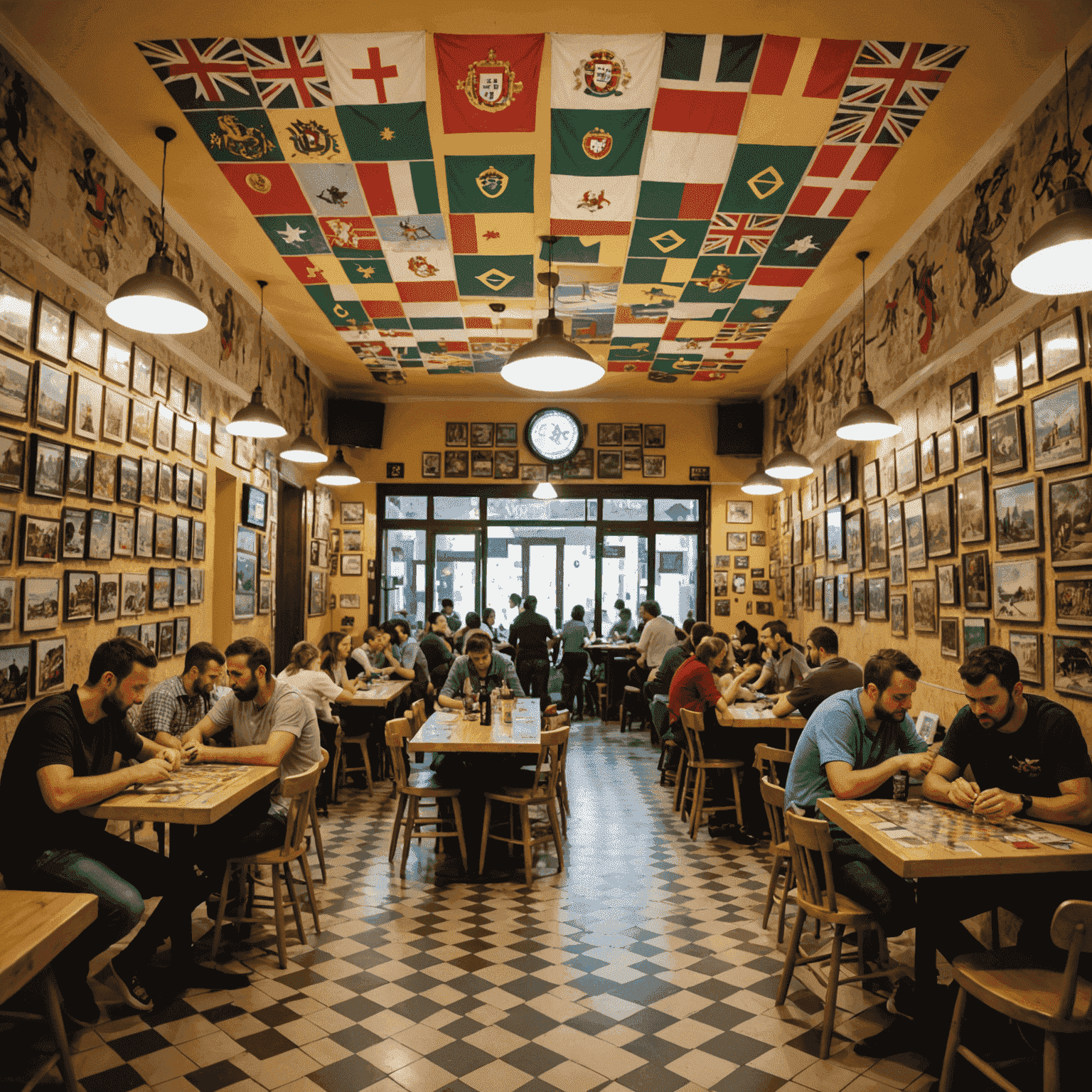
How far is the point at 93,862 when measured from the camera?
3.00 meters

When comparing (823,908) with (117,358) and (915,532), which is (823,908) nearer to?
(915,532)

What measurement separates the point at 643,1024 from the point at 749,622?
7.91 meters

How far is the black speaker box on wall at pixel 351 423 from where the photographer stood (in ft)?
34.7

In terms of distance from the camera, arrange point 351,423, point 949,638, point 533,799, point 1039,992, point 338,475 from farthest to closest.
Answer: point 351,423 → point 338,475 → point 949,638 → point 533,799 → point 1039,992

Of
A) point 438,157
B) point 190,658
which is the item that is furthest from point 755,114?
point 190,658

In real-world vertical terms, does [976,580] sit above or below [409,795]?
above

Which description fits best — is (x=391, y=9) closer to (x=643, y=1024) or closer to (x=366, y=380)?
(x=643, y=1024)

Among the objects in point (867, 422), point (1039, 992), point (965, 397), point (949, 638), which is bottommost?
point (1039, 992)

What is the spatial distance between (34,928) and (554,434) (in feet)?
31.1

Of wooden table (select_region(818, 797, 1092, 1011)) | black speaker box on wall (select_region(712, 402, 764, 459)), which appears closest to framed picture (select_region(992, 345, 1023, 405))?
wooden table (select_region(818, 797, 1092, 1011))

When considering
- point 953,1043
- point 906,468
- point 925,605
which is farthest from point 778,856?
point 906,468

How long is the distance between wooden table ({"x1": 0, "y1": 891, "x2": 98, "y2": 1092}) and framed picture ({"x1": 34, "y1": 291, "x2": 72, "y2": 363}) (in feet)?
10.00

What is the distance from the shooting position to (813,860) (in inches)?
126

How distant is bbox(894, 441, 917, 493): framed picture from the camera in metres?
5.84
